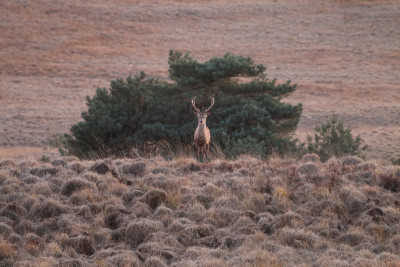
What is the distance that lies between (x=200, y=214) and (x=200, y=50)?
51.9 m

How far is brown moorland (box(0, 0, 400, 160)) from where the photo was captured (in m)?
39.0

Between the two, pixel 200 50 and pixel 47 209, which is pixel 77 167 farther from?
pixel 200 50

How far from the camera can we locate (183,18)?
75188mm

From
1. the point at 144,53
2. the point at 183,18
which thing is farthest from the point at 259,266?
the point at 183,18

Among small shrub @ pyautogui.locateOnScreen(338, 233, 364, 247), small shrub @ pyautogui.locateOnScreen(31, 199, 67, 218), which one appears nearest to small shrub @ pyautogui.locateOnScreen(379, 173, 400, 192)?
small shrub @ pyautogui.locateOnScreen(338, 233, 364, 247)

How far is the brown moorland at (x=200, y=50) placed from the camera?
39.0 meters

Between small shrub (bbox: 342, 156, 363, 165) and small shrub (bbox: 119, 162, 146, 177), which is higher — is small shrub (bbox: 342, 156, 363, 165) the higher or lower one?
the higher one

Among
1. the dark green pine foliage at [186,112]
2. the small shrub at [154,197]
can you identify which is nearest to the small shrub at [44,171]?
the small shrub at [154,197]

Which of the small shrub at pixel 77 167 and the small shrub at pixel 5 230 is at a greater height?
the small shrub at pixel 77 167

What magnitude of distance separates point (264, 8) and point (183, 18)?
36.4 ft

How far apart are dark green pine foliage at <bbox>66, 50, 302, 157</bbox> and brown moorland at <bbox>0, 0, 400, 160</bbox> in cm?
940

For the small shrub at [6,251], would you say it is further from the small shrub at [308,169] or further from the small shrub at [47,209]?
the small shrub at [308,169]

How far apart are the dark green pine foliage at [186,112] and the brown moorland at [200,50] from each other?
9.40 meters

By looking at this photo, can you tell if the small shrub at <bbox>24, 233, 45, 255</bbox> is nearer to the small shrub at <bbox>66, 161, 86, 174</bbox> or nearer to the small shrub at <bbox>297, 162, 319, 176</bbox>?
the small shrub at <bbox>66, 161, 86, 174</bbox>
